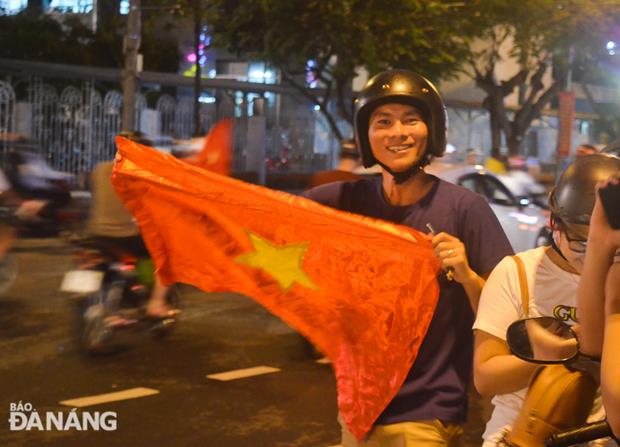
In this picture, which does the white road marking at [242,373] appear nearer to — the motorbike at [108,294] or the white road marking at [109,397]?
the white road marking at [109,397]

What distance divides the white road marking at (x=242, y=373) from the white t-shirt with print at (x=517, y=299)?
5.32 metres

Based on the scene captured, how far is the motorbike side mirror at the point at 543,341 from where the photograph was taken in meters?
2.17

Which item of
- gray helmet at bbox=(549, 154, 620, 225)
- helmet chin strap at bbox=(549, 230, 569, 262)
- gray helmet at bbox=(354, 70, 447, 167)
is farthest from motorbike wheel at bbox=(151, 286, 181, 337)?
gray helmet at bbox=(549, 154, 620, 225)

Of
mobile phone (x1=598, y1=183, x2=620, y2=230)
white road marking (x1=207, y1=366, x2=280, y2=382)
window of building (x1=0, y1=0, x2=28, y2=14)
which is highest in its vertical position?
window of building (x1=0, y1=0, x2=28, y2=14)

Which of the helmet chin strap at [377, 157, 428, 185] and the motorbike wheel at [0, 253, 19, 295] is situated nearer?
the helmet chin strap at [377, 157, 428, 185]

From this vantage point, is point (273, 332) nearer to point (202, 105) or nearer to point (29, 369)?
point (29, 369)

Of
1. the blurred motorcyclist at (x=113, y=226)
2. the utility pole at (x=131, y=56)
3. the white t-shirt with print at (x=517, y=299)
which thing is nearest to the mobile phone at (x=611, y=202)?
the white t-shirt with print at (x=517, y=299)

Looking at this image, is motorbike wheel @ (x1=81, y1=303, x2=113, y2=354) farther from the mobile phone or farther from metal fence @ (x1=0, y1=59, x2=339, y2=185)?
metal fence @ (x1=0, y1=59, x2=339, y2=185)

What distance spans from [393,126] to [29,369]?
17.6ft

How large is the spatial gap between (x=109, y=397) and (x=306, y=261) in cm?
421

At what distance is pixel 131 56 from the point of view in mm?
21156

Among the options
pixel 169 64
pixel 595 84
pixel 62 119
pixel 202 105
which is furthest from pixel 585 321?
pixel 595 84

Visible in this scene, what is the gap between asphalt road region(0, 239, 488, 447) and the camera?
21.4 ft

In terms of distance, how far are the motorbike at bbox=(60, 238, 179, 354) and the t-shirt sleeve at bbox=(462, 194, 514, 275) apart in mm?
5308
